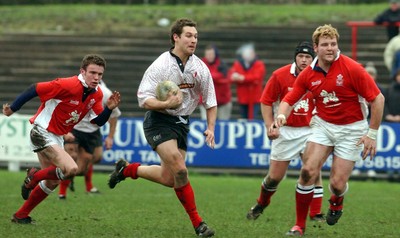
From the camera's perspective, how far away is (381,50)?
2688 centimetres

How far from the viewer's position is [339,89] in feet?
39.4

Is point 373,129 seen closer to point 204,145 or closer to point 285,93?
point 285,93

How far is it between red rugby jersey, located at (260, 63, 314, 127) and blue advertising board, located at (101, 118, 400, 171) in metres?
7.57

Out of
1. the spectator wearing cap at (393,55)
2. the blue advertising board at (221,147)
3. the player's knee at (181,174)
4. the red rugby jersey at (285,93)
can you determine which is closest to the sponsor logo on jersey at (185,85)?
the player's knee at (181,174)

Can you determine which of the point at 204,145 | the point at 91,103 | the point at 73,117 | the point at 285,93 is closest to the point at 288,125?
the point at 285,93

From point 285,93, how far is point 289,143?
2.09 feet

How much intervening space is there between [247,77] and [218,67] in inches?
25.1

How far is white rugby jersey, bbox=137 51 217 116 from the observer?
1176 cm

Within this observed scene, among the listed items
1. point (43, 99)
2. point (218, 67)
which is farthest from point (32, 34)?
point (43, 99)

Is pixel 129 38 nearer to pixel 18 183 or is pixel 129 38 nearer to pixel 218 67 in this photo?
pixel 218 67

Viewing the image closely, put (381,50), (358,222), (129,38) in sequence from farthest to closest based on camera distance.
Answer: (129,38) → (381,50) → (358,222)

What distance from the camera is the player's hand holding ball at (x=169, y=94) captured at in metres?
11.4

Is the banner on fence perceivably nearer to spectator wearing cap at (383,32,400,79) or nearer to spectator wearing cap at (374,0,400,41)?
spectator wearing cap at (383,32,400,79)

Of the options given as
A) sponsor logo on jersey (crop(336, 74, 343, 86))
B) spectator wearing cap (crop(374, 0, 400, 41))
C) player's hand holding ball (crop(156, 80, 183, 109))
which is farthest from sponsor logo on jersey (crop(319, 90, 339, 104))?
spectator wearing cap (crop(374, 0, 400, 41))
